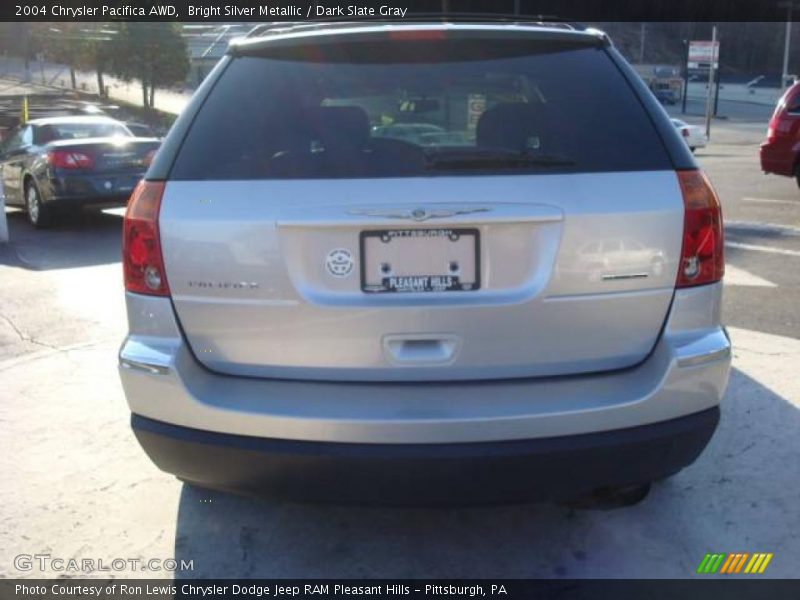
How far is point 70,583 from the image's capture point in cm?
295

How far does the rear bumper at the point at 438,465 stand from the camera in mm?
2479

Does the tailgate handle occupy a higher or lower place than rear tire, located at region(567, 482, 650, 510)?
higher

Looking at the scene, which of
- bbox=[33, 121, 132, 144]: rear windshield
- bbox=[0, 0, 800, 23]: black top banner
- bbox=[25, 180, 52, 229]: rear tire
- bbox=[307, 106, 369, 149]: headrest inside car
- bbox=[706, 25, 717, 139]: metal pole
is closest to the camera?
bbox=[307, 106, 369, 149]: headrest inside car

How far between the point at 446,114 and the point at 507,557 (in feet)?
5.33

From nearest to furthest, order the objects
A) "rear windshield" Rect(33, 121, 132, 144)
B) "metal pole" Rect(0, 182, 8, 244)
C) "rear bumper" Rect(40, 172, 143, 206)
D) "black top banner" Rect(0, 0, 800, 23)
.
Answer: "black top banner" Rect(0, 0, 800, 23), "metal pole" Rect(0, 182, 8, 244), "rear bumper" Rect(40, 172, 143, 206), "rear windshield" Rect(33, 121, 132, 144)

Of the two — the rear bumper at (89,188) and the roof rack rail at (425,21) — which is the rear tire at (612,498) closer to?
the roof rack rail at (425,21)

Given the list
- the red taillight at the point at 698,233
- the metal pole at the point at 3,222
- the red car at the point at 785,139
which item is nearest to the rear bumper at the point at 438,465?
the red taillight at the point at 698,233

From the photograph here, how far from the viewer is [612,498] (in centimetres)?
303

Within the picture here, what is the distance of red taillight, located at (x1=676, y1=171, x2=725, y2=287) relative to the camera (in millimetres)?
2617

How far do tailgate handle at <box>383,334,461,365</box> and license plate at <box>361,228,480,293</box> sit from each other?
0.14 meters

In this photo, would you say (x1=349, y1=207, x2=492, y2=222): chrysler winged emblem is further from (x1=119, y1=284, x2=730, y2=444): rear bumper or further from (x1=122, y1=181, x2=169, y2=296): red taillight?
(x1=122, y1=181, x2=169, y2=296): red taillight

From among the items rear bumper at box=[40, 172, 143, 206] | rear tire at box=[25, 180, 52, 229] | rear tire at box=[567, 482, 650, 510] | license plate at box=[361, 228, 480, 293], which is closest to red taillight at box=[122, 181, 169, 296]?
license plate at box=[361, 228, 480, 293]

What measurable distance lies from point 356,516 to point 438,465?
1.02 meters

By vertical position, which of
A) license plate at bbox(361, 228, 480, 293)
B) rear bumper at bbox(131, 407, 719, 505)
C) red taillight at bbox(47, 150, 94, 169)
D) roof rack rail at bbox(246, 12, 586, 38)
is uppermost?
roof rack rail at bbox(246, 12, 586, 38)
